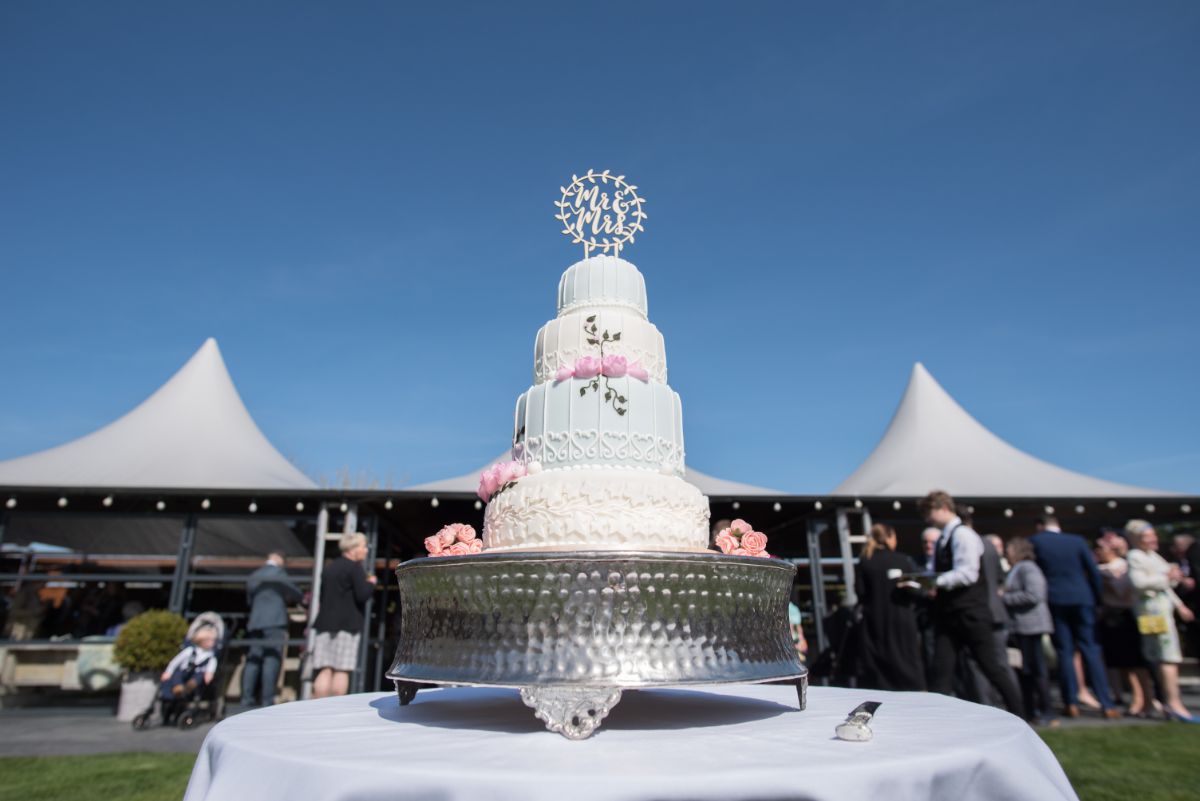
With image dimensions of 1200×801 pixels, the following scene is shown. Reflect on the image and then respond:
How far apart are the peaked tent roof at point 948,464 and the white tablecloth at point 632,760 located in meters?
9.61

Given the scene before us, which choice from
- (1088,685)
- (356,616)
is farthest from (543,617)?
(1088,685)

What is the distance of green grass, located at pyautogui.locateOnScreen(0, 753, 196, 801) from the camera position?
365 cm

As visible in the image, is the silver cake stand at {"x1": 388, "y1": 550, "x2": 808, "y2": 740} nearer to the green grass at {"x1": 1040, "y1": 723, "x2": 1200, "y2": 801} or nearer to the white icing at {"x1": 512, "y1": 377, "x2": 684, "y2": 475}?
the white icing at {"x1": 512, "y1": 377, "x2": 684, "y2": 475}

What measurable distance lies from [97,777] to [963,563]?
Result: 19.0 feet

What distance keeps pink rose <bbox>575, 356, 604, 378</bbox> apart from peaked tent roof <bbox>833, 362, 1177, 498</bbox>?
823 centimetres

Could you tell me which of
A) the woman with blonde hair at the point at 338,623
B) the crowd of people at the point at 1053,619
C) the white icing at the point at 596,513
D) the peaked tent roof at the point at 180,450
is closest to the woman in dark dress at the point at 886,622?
the crowd of people at the point at 1053,619

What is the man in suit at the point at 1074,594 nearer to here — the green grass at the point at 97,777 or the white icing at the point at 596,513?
the white icing at the point at 596,513

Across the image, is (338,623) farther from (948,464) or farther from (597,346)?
(948,464)

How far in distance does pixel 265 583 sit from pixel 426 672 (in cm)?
701

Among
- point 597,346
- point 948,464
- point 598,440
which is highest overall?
point 948,464

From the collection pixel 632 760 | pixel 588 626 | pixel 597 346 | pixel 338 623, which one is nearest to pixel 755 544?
pixel 588 626

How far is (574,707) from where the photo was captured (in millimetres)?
1324

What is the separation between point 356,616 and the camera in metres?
5.98

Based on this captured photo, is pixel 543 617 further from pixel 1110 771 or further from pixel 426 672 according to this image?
pixel 1110 771
